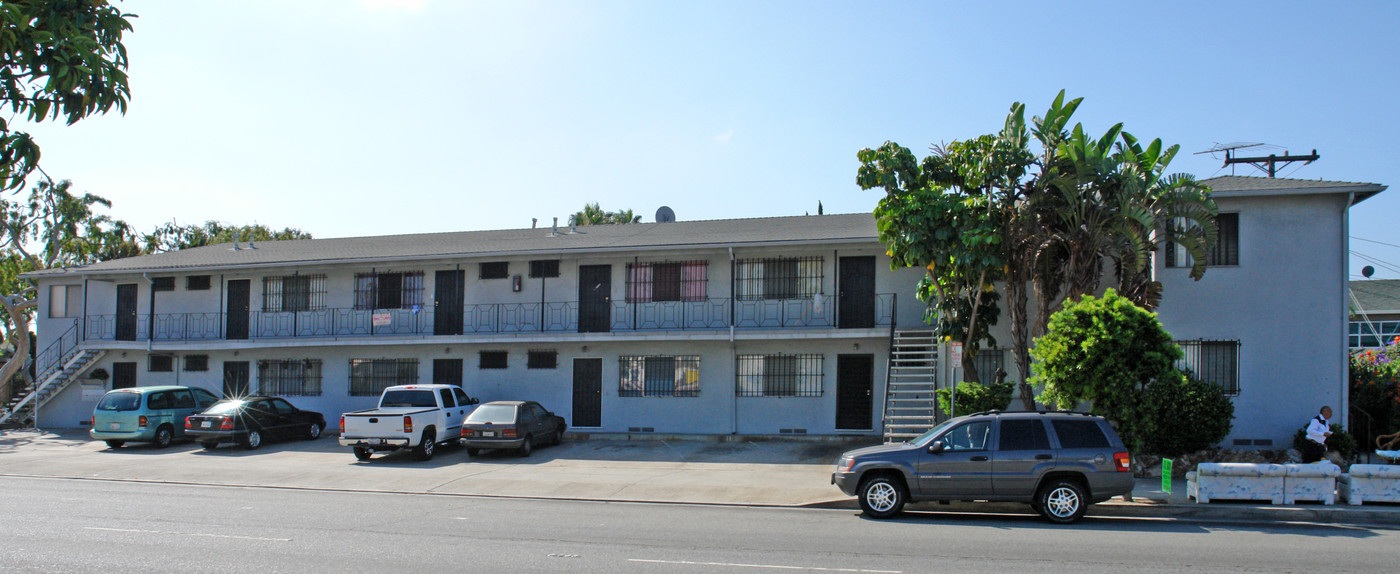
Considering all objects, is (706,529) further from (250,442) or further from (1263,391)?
(250,442)

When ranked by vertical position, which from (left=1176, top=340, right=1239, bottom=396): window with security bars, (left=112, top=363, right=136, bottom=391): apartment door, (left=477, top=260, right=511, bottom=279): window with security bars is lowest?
(left=112, top=363, right=136, bottom=391): apartment door

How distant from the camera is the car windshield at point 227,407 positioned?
21.0 m

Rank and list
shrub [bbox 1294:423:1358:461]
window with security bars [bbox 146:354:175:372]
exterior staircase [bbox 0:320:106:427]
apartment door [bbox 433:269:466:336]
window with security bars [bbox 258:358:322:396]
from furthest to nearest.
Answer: window with security bars [bbox 146:354:175:372]
exterior staircase [bbox 0:320:106:427]
window with security bars [bbox 258:358:322:396]
apartment door [bbox 433:269:466:336]
shrub [bbox 1294:423:1358:461]

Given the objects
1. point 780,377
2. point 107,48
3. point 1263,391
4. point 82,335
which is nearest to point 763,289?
point 780,377

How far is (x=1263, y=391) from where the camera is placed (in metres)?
17.6

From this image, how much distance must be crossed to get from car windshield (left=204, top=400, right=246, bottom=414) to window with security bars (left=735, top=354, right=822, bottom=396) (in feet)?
39.4

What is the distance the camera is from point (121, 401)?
21.4 m

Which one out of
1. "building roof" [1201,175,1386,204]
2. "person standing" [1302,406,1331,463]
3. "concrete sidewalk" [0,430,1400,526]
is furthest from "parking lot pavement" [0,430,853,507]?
"building roof" [1201,175,1386,204]

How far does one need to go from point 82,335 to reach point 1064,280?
93.7 ft

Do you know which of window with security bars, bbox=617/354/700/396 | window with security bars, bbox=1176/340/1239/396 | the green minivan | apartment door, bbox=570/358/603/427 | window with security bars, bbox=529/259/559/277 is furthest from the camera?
window with security bars, bbox=529/259/559/277

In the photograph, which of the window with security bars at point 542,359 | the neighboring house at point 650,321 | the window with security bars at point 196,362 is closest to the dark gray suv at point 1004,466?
the neighboring house at point 650,321

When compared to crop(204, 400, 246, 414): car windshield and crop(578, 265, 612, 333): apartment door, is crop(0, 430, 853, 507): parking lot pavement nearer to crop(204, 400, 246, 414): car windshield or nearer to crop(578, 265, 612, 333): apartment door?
crop(204, 400, 246, 414): car windshield

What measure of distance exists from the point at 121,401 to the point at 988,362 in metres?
20.7

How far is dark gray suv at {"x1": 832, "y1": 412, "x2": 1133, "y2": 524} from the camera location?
11.8 metres
